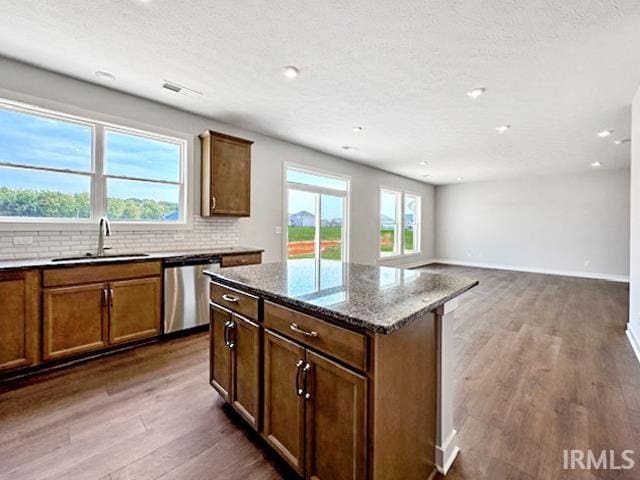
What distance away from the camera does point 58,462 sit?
160cm

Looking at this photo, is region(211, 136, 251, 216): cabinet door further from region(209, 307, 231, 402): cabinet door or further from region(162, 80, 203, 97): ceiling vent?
region(209, 307, 231, 402): cabinet door

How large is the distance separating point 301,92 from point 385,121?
54.8 inches

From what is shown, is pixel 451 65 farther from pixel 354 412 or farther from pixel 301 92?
pixel 354 412

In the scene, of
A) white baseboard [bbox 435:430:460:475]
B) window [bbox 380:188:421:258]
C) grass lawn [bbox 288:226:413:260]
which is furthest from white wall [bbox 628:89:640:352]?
window [bbox 380:188:421:258]

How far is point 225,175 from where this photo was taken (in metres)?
4.03

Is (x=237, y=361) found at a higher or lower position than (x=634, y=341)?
higher

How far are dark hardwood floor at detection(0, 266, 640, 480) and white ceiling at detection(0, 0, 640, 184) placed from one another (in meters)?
2.66

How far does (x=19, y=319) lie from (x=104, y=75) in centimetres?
234

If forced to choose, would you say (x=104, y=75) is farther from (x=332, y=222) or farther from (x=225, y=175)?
(x=332, y=222)

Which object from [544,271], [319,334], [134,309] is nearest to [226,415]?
[319,334]

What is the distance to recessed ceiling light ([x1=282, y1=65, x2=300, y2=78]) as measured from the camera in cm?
282

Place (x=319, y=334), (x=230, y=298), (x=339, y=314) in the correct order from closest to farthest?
(x=339, y=314) < (x=319, y=334) < (x=230, y=298)

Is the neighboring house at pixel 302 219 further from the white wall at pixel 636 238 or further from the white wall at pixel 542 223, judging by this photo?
the white wall at pixel 542 223

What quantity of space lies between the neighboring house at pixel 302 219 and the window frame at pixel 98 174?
1910 millimetres
